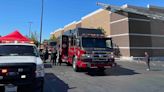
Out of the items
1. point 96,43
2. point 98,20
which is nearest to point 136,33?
point 98,20

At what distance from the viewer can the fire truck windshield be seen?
15.8m

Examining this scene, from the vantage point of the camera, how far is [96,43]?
1597 cm

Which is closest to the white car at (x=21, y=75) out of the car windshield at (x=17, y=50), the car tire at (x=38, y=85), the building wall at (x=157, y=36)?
the car tire at (x=38, y=85)

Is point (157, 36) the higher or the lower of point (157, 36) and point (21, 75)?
the higher

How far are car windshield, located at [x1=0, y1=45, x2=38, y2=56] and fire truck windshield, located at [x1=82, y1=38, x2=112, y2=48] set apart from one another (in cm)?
599

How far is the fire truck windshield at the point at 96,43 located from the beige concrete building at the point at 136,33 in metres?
22.5

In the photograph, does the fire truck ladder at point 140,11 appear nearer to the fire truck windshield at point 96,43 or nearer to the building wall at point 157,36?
the building wall at point 157,36

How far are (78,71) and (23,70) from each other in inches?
386

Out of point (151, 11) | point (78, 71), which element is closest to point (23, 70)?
point (78, 71)

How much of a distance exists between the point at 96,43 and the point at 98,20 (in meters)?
36.2

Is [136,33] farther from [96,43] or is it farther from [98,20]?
[96,43]

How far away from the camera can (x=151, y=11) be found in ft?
136

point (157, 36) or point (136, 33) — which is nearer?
point (136, 33)

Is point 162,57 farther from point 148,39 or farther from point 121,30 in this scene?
point 121,30
